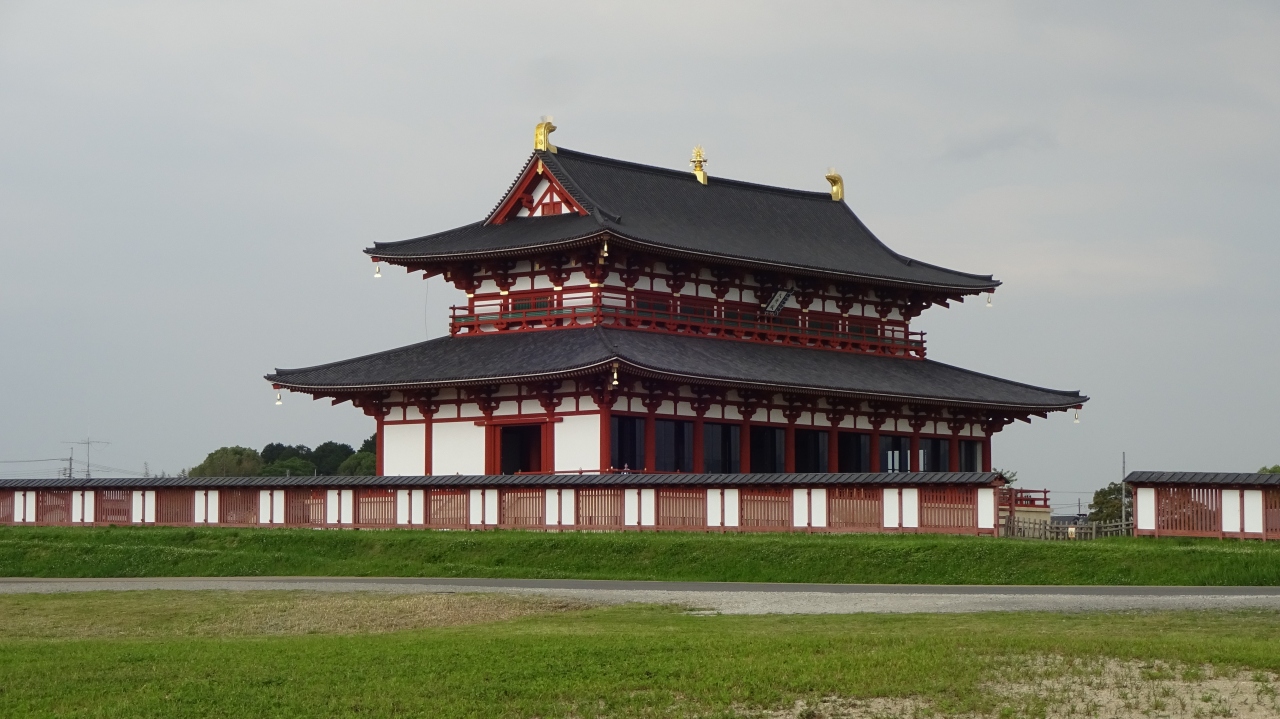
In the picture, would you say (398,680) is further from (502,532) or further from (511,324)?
(511,324)

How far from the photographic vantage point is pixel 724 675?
65.3 ft

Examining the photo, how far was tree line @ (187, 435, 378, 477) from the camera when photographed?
10194 centimetres

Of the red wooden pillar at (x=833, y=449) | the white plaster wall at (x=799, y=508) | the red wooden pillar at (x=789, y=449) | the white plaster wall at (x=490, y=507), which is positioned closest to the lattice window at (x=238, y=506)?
the white plaster wall at (x=490, y=507)

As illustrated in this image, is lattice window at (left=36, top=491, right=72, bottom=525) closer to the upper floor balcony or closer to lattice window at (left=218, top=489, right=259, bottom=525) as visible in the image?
lattice window at (left=218, top=489, right=259, bottom=525)

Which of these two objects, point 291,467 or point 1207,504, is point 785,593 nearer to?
point 1207,504

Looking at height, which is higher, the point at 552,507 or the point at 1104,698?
the point at 552,507

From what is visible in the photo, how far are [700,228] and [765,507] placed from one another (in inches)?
944

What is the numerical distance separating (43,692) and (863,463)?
49.0 meters

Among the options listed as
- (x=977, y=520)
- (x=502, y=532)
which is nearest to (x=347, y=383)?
(x=502, y=532)

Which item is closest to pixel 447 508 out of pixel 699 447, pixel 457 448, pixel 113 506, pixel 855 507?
pixel 457 448

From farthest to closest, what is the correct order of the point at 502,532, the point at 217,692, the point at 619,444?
the point at 619,444
the point at 502,532
the point at 217,692

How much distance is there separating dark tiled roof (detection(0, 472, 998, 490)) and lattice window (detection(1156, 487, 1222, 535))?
4.23 meters

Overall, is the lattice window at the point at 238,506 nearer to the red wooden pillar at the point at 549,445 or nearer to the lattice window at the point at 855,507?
the red wooden pillar at the point at 549,445

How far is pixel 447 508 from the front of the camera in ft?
167
